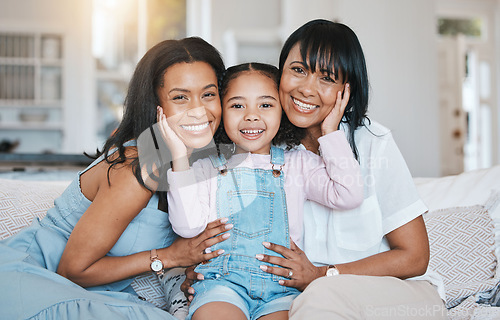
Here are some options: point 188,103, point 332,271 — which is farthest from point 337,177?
point 188,103

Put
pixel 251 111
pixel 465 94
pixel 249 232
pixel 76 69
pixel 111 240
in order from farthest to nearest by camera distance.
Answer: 1. pixel 465 94
2. pixel 76 69
3. pixel 251 111
4. pixel 249 232
5. pixel 111 240

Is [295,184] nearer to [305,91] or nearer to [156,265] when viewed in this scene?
[305,91]

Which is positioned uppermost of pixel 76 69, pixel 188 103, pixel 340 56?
pixel 76 69

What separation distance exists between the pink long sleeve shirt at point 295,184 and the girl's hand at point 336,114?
0.03 meters

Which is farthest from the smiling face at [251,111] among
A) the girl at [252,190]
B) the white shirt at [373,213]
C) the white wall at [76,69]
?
the white wall at [76,69]

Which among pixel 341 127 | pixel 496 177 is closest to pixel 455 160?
pixel 496 177

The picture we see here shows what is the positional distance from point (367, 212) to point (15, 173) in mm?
1596

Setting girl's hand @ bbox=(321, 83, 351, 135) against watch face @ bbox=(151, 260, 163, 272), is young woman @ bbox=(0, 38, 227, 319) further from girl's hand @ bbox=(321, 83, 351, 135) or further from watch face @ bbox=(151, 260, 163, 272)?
girl's hand @ bbox=(321, 83, 351, 135)

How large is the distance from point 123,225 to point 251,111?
491mm

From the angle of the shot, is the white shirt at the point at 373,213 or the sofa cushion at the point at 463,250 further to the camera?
the sofa cushion at the point at 463,250

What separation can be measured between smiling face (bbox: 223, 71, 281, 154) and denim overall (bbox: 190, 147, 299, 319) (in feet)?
0.22

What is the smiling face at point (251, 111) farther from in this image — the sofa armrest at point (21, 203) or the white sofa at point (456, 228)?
the sofa armrest at point (21, 203)

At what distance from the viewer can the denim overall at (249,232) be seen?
1261mm

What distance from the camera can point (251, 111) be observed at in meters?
1.44
